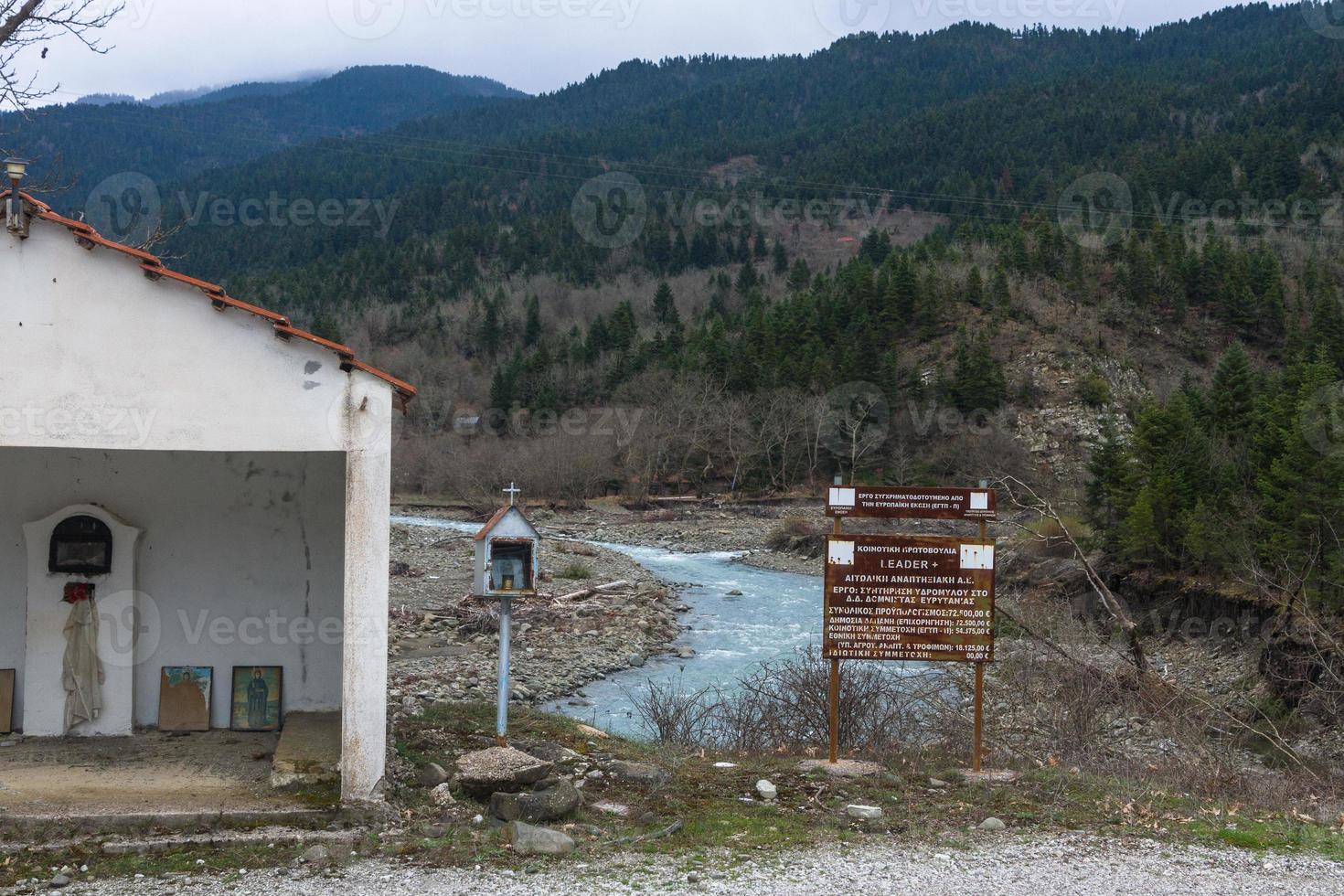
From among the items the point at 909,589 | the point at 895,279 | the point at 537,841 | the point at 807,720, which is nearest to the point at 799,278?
the point at 895,279

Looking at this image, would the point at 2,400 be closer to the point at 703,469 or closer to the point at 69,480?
the point at 69,480

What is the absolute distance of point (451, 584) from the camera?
31219 mm

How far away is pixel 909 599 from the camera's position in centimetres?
1048

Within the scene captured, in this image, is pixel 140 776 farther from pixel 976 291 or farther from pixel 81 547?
pixel 976 291

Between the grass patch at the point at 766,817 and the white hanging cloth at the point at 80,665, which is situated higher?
the white hanging cloth at the point at 80,665

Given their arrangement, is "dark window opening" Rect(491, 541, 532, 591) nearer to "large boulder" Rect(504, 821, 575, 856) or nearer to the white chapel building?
the white chapel building

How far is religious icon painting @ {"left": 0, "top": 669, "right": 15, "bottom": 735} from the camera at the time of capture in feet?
33.5

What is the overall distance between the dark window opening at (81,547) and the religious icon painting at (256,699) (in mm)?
1544

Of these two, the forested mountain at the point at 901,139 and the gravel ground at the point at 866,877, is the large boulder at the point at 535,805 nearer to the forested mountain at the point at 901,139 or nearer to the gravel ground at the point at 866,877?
the gravel ground at the point at 866,877

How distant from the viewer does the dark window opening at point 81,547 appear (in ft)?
33.5

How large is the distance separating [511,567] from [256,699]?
312cm

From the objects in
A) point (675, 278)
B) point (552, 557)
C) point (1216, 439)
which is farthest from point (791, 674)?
point (675, 278)

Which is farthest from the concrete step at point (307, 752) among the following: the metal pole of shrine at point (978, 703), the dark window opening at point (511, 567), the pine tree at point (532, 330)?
the pine tree at point (532, 330)

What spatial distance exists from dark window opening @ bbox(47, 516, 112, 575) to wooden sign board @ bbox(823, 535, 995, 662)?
6523mm
